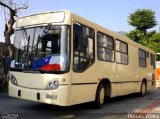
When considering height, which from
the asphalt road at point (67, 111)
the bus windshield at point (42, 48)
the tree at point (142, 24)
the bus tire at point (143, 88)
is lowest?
the asphalt road at point (67, 111)

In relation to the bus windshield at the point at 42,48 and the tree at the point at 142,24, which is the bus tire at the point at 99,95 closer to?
the bus windshield at the point at 42,48

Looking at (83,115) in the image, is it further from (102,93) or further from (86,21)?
(86,21)

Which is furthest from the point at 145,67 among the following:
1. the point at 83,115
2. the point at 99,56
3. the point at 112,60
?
the point at 83,115

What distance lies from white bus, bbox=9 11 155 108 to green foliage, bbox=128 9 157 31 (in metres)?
33.6

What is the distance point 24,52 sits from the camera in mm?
10031

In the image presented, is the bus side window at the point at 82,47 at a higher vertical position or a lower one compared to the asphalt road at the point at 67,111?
higher

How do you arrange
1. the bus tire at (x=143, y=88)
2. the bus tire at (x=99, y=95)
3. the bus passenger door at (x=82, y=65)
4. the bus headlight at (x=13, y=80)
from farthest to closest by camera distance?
the bus tire at (x=143, y=88) → the bus tire at (x=99, y=95) → the bus headlight at (x=13, y=80) → the bus passenger door at (x=82, y=65)

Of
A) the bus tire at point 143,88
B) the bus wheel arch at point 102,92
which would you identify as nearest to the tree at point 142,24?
the bus tire at point 143,88

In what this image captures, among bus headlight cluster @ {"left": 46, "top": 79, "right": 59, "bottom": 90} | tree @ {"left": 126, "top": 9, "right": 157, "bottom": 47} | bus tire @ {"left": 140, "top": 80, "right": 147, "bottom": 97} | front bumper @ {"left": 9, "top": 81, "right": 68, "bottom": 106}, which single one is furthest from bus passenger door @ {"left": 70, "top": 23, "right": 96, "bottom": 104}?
tree @ {"left": 126, "top": 9, "right": 157, "bottom": 47}

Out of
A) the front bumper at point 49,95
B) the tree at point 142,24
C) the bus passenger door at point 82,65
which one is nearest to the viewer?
the front bumper at point 49,95

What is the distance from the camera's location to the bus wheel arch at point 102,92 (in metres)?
11.3

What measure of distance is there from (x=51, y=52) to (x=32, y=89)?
114 centimetres

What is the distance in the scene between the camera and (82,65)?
10.1 m

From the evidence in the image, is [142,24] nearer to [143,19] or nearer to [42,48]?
[143,19]
